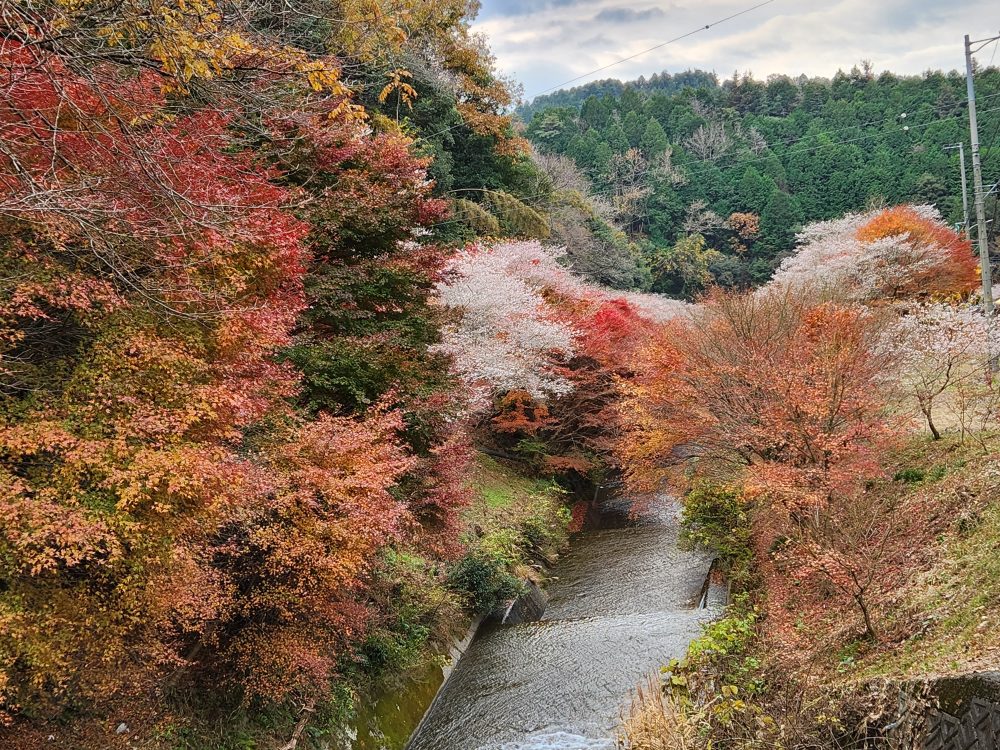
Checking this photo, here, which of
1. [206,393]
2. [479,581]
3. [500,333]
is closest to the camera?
[206,393]

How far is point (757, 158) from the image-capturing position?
58031mm

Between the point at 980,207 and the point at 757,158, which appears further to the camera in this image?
the point at 757,158

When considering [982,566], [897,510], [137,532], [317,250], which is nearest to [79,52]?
[137,532]

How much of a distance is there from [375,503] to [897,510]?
762 centimetres

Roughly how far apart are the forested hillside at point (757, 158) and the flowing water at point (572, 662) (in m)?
38.0

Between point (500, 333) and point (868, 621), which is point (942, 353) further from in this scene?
point (500, 333)

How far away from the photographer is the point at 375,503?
643 centimetres

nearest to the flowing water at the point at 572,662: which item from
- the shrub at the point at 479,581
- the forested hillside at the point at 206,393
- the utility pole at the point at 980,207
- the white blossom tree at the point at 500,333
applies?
the shrub at the point at 479,581

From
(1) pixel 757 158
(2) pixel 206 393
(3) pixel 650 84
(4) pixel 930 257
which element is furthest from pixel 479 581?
(3) pixel 650 84

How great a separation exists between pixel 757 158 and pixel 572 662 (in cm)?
5918

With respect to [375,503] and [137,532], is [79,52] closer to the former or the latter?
[137,532]

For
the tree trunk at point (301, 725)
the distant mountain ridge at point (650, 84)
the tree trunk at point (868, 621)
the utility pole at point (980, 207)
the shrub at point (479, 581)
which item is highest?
the distant mountain ridge at point (650, 84)

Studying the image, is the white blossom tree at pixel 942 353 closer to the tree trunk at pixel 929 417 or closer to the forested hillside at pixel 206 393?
the tree trunk at pixel 929 417

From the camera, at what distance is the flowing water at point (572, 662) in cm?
740
